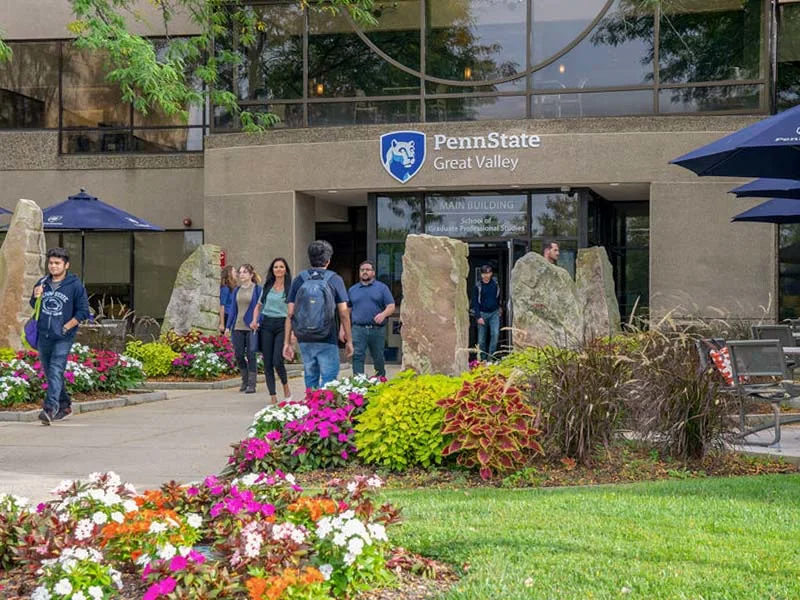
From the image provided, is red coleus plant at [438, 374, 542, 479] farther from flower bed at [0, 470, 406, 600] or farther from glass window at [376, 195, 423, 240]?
glass window at [376, 195, 423, 240]

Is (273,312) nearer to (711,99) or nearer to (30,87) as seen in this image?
(711,99)

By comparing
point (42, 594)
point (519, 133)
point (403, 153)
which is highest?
point (519, 133)

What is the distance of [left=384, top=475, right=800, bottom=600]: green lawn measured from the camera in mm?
4789

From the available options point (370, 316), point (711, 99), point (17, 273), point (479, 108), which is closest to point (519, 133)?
point (479, 108)

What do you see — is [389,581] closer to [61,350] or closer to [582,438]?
[582,438]

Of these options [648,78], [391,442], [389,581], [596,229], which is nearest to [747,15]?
[648,78]

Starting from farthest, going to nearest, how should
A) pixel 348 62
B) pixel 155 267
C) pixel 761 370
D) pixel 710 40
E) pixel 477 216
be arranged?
pixel 155 267 < pixel 348 62 < pixel 477 216 < pixel 710 40 < pixel 761 370

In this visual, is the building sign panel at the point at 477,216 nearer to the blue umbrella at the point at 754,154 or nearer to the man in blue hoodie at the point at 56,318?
the blue umbrella at the point at 754,154

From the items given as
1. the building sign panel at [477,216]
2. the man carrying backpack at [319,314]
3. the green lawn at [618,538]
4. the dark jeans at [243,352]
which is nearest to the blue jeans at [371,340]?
the dark jeans at [243,352]

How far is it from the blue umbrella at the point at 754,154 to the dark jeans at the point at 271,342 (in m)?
5.03

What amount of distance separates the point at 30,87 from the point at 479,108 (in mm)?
11424

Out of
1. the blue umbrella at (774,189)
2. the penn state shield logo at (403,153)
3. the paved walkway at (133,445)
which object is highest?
the penn state shield logo at (403,153)

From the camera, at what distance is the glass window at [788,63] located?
2219cm

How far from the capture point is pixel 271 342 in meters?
13.3
